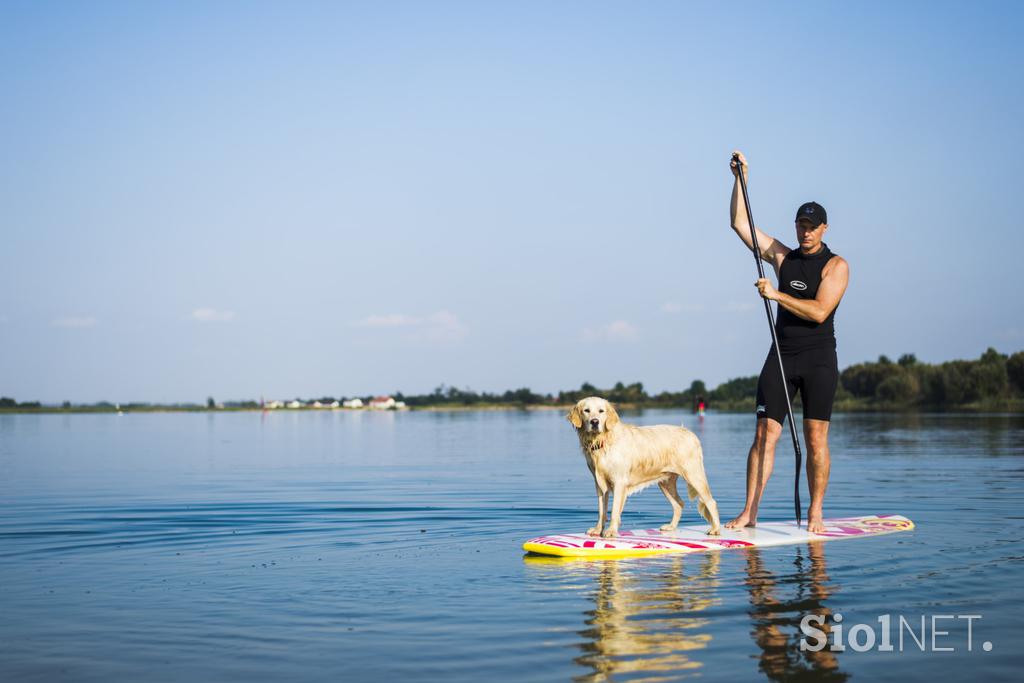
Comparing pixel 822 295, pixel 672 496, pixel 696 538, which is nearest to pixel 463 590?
pixel 696 538

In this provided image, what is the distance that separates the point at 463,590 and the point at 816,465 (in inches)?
194

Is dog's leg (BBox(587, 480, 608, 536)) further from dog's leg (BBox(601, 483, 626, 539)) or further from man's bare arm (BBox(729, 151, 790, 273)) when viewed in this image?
man's bare arm (BBox(729, 151, 790, 273))

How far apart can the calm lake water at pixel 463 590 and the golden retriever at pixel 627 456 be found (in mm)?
989

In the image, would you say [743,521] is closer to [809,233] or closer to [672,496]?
[672,496]

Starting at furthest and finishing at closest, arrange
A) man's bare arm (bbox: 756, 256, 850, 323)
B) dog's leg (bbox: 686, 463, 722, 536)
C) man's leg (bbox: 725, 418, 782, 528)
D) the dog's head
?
man's leg (bbox: 725, 418, 782, 528)
dog's leg (bbox: 686, 463, 722, 536)
man's bare arm (bbox: 756, 256, 850, 323)
the dog's head

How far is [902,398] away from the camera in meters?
88.5

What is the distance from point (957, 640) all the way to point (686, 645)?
183cm

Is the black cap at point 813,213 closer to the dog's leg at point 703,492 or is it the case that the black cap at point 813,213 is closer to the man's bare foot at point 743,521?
the dog's leg at point 703,492

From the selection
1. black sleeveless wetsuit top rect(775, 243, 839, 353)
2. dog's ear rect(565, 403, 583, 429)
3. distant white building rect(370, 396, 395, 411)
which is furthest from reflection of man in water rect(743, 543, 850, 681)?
distant white building rect(370, 396, 395, 411)

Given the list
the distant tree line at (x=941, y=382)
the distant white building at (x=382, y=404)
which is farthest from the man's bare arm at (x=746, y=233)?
the distant white building at (x=382, y=404)

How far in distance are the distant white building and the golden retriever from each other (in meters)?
155

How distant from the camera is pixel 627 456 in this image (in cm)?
1057

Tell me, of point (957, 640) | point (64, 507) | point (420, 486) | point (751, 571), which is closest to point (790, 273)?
point (751, 571)

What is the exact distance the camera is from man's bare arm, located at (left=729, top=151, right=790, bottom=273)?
11766 mm
